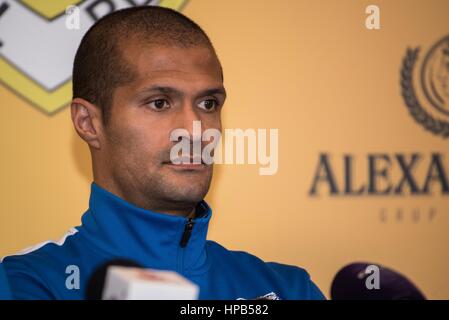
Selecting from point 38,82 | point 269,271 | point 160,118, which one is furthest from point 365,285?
point 38,82

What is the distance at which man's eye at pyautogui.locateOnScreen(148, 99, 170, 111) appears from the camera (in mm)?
1065

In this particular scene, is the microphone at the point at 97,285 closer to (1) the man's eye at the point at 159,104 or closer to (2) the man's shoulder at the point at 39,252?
(2) the man's shoulder at the point at 39,252

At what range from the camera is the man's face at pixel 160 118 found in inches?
41.5

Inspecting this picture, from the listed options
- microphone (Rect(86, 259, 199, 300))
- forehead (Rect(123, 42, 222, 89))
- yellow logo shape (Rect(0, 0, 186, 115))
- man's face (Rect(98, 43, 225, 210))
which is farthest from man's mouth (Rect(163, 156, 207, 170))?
microphone (Rect(86, 259, 199, 300))

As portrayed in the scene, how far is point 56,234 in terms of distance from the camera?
4.43 ft

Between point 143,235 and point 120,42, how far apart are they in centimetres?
30

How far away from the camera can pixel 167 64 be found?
1067mm

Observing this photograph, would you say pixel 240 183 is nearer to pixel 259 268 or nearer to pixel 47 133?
pixel 259 268

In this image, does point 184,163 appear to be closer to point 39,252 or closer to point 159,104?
point 159,104

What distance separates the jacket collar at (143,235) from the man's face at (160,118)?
4cm
